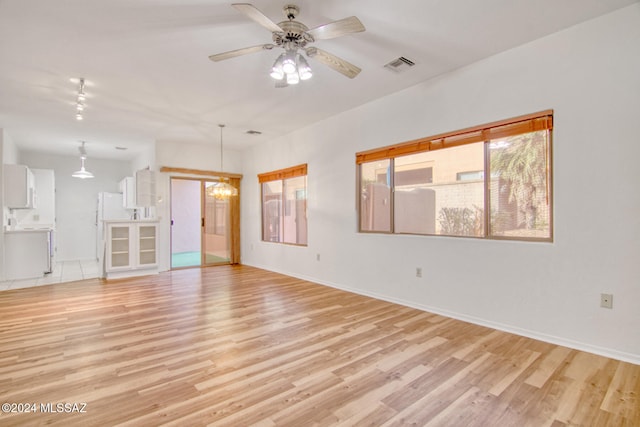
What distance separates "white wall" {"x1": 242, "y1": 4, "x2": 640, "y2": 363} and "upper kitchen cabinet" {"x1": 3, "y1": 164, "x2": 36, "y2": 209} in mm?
6465

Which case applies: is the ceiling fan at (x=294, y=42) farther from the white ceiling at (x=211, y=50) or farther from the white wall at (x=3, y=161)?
the white wall at (x=3, y=161)

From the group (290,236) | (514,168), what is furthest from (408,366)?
(290,236)

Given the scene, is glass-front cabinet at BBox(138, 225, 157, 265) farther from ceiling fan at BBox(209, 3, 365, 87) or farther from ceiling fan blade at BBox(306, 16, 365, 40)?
ceiling fan blade at BBox(306, 16, 365, 40)

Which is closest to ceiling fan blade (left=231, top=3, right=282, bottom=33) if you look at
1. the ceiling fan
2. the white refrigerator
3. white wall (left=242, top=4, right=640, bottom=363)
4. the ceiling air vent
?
the ceiling fan

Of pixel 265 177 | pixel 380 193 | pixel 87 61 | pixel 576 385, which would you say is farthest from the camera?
pixel 265 177

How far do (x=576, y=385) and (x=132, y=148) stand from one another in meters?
8.79

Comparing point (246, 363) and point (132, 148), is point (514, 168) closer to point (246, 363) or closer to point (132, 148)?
point (246, 363)

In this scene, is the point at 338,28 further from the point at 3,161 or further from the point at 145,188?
the point at 3,161

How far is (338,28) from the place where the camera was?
224 centimetres

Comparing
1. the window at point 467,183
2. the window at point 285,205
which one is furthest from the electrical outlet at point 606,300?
the window at point 285,205

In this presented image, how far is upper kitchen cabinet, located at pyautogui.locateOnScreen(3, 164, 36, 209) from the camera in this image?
5672mm

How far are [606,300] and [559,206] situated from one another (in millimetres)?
867

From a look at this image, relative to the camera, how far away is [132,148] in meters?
7.57

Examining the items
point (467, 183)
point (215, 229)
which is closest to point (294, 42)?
point (467, 183)
